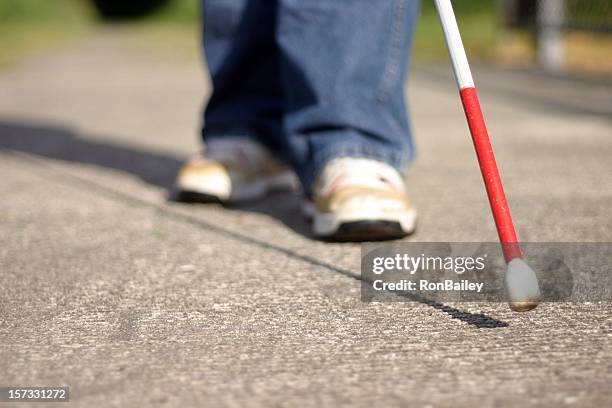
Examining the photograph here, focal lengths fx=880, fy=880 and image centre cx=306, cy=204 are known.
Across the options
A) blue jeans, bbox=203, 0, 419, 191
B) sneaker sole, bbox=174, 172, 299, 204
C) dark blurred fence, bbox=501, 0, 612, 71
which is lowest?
sneaker sole, bbox=174, 172, 299, 204

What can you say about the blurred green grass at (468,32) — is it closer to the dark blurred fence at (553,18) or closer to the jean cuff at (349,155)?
the dark blurred fence at (553,18)

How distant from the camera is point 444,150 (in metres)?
2.56

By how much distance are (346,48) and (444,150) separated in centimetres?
99

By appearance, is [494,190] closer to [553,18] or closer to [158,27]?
[553,18]

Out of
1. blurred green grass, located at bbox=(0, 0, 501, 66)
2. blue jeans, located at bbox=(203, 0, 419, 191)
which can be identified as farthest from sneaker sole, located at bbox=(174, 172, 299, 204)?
blurred green grass, located at bbox=(0, 0, 501, 66)

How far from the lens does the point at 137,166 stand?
2.38m

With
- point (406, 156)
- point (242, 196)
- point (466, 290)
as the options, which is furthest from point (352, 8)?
point (466, 290)

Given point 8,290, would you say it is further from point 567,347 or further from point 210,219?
point 567,347

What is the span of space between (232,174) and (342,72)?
38 centimetres

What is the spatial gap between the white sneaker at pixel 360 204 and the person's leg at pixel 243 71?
15.9 inches

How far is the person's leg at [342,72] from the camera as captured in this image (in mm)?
1636

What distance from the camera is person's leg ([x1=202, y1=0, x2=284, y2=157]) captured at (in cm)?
188

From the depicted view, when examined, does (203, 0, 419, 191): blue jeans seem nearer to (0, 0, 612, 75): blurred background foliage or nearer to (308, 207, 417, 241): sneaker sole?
(308, 207, 417, 241): sneaker sole

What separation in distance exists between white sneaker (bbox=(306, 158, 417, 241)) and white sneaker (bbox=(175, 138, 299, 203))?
0.97ft
